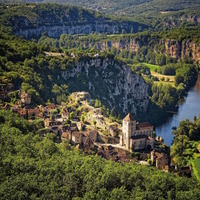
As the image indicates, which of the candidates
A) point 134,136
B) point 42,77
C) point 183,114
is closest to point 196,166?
point 134,136

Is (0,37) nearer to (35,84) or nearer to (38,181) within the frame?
(35,84)

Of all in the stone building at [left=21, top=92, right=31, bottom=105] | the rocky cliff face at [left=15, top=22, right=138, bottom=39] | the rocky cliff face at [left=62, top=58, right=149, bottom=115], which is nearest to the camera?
the stone building at [left=21, top=92, right=31, bottom=105]

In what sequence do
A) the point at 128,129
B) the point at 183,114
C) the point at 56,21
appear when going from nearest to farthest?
the point at 128,129 < the point at 183,114 < the point at 56,21

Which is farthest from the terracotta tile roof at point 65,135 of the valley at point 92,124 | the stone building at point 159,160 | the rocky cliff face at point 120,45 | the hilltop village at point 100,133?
the rocky cliff face at point 120,45

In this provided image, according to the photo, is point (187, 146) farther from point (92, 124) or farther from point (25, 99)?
point (25, 99)

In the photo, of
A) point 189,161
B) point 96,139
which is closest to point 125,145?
point 96,139

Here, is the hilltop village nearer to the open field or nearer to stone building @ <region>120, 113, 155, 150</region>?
stone building @ <region>120, 113, 155, 150</region>

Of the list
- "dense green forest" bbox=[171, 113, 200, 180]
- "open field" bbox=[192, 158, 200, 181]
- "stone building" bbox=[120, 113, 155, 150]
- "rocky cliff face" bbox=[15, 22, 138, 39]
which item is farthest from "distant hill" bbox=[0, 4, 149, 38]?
"open field" bbox=[192, 158, 200, 181]
